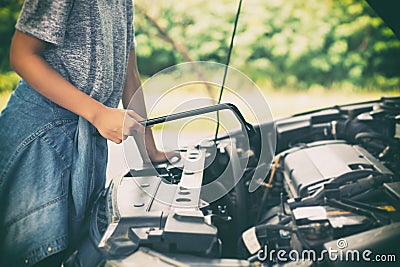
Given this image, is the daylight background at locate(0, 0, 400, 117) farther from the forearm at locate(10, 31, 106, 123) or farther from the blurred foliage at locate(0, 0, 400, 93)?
the forearm at locate(10, 31, 106, 123)

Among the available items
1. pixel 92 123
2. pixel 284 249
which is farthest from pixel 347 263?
pixel 92 123

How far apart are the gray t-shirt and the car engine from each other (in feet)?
1.11

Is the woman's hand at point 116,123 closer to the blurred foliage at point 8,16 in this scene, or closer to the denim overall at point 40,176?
the denim overall at point 40,176

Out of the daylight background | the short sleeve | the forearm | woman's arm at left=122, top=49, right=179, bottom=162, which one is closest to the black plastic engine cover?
woman's arm at left=122, top=49, right=179, bottom=162

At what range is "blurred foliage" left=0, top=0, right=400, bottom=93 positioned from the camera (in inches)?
279

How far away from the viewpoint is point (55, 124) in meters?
1.48

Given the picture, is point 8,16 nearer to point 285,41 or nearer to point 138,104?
point 285,41

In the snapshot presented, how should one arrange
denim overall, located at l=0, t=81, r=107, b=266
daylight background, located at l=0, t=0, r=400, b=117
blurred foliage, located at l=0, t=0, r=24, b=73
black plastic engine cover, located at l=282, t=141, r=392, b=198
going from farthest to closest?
daylight background, located at l=0, t=0, r=400, b=117 < blurred foliage, located at l=0, t=0, r=24, b=73 < black plastic engine cover, located at l=282, t=141, r=392, b=198 < denim overall, located at l=0, t=81, r=107, b=266

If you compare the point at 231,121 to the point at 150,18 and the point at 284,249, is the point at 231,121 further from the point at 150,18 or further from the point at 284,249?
the point at 150,18

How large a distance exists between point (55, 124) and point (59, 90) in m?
0.15

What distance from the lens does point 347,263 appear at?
4.12ft

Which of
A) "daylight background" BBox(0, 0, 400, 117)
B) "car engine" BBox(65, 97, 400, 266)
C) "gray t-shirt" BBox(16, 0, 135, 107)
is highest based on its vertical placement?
"daylight background" BBox(0, 0, 400, 117)

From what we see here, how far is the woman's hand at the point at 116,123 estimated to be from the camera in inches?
53.6

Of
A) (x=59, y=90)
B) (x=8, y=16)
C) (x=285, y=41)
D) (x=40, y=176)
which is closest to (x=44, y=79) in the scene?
(x=59, y=90)
